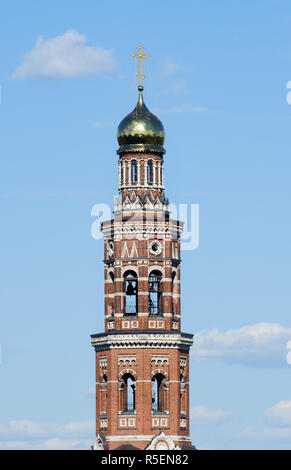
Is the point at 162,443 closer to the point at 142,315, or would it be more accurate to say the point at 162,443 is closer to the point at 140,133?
the point at 142,315

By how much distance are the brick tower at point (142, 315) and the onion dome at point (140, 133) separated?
74 millimetres

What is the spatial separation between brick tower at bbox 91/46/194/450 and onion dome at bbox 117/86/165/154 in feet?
0.24

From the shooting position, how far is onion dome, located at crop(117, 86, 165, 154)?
7018 inches

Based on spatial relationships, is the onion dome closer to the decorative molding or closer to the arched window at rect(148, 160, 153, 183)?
the arched window at rect(148, 160, 153, 183)

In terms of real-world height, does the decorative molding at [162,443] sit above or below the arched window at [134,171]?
below

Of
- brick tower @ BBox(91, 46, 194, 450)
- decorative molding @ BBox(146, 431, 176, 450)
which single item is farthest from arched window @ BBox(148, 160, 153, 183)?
decorative molding @ BBox(146, 431, 176, 450)

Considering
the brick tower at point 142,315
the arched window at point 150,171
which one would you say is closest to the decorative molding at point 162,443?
the brick tower at point 142,315

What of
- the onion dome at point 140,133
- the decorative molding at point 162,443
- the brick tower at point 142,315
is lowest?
the decorative molding at point 162,443

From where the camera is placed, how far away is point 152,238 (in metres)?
178

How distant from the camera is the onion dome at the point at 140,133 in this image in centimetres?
17825

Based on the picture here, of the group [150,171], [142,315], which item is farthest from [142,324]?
A: [150,171]

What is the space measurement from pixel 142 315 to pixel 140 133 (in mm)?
13526

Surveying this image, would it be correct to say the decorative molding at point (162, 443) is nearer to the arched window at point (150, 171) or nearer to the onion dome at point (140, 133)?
the arched window at point (150, 171)

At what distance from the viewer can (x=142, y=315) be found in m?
A: 177
